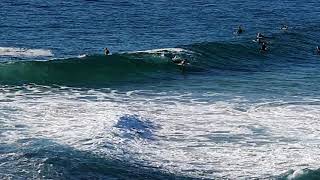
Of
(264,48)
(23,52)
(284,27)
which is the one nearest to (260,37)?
(264,48)

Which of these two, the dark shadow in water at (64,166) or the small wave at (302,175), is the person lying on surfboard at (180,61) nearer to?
the dark shadow in water at (64,166)

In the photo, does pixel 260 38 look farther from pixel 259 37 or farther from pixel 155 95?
pixel 155 95

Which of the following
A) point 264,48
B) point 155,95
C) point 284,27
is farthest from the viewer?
point 284,27

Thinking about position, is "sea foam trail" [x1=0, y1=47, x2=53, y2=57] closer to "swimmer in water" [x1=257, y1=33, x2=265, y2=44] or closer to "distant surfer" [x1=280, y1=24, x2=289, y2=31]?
"swimmer in water" [x1=257, y1=33, x2=265, y2=44]

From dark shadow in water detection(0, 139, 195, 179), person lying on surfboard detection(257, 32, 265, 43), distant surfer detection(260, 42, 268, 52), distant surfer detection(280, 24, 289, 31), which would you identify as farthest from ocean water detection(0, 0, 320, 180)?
person lying on surfboard detection(257, 32, 265, 43)

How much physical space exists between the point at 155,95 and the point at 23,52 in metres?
13.6

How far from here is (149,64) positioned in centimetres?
4181

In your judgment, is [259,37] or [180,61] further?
[259,37]

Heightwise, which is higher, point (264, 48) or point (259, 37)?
point (259, 37)

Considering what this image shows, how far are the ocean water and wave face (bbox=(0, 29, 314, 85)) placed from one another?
0.09 meters

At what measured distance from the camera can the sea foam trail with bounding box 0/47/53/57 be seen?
4319cm

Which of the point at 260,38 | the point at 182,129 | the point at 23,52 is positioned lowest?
the point at 182,129

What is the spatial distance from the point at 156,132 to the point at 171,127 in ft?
3.52

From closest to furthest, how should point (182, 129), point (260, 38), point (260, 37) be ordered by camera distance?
point (182, 129) < point (260, 38) < point (260, 37)
